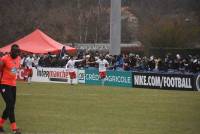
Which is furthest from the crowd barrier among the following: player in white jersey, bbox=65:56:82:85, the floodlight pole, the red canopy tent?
the floodlight pole

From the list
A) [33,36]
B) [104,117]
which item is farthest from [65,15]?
[104,117]

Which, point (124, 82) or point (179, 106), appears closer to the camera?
point (179, 106)

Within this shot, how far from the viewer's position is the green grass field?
16.7 metres

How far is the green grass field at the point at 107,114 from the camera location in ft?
54.9

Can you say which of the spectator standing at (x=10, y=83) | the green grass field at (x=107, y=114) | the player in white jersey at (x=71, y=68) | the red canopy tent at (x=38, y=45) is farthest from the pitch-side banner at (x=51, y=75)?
the spectator standing at (x=10, y=83)

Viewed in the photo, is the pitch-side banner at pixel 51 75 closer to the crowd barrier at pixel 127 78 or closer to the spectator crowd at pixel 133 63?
the crowd barrier at pixel 127 78

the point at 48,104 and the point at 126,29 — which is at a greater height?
the point at 126,29

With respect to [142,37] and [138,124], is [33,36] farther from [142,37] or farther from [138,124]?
[138,124]

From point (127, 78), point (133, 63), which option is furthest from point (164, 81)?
point (133, 63)

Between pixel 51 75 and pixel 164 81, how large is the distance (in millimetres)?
10268

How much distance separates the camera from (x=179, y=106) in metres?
24.4

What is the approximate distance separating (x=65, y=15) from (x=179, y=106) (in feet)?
225

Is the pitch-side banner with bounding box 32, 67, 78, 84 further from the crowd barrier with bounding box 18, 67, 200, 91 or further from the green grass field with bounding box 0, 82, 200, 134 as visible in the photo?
the green grass field with bounding box 0, 82, 200, 134

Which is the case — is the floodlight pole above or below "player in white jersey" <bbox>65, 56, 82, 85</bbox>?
above
